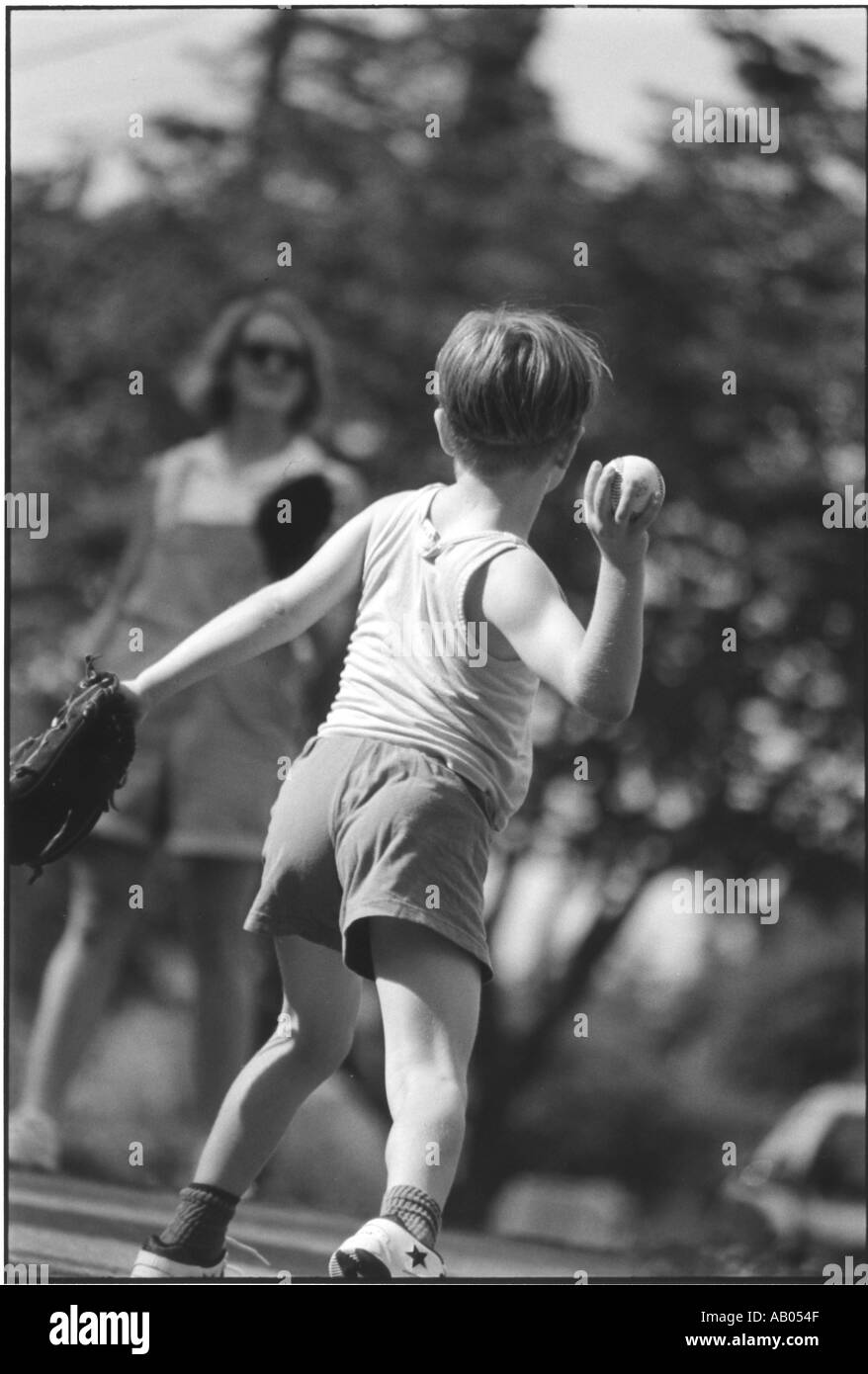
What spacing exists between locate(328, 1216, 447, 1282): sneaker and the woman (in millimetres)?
1642

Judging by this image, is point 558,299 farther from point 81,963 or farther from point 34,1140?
point 34,1140

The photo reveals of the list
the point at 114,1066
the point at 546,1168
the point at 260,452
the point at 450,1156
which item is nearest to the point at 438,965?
the point at 450,1156

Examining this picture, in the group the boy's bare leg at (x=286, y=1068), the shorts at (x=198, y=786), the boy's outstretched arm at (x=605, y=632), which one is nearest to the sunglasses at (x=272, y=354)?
the shorts at (x=198, y=786)

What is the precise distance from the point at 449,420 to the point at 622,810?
350 inches

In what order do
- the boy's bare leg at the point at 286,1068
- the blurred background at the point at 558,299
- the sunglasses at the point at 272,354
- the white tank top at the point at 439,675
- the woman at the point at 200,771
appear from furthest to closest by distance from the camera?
the blurred background at the point at 558,299
the sunglasses at the point at 272,354
the woman at the point at 200,771
the boy's bare leg at the point at 286,1068
the white tank top at the point at 439,675

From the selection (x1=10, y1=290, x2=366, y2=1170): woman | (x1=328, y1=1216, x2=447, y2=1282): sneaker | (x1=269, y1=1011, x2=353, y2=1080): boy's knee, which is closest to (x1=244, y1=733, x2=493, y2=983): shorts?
(x1=269, y1=1011, x2=353, y2=1080): boy's knee

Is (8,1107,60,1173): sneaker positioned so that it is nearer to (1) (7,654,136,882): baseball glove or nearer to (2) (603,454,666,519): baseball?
(1) (7,654,136,882): baseball glove

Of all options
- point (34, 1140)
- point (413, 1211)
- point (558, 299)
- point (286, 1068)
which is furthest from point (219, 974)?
point (558, 299)

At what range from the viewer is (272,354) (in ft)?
16.9

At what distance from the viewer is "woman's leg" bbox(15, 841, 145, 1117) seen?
4719 millimetres

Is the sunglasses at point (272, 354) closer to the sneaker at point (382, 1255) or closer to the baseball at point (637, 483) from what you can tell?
the baseball at point (637, 483)

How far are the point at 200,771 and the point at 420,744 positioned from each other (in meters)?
1.64

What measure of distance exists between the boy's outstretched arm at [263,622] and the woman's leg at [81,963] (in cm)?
156

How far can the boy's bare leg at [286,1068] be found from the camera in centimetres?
314
